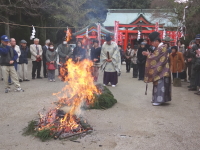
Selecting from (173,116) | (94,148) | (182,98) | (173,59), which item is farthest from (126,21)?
(94,148)

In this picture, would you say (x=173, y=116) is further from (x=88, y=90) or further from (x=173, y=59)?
(x=173, y=59)

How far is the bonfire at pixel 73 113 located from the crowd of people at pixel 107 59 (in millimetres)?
1532

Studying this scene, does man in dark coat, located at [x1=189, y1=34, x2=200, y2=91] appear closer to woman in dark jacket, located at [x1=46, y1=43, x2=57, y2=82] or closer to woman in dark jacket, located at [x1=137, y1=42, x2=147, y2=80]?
woman in dark jacket, located at [x1=137, y1=42, x2=147, y2=80]

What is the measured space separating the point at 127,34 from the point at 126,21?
20.2ft

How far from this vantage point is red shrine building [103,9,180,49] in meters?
21.8

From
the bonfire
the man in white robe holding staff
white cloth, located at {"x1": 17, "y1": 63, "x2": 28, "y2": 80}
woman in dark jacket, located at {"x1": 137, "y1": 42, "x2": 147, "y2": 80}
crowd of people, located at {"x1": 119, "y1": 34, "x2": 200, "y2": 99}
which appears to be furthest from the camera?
woman in dark jacket, located at {"x1": 137, "y1": 42, "x2": 147, "y2": 80}

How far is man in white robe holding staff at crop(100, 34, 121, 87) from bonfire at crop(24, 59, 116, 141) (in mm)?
2420

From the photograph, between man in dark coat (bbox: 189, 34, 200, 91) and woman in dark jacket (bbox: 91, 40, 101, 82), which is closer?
man in dark coat (bbox: 189, 34, 200, 91)

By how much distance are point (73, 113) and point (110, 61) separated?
453 cm

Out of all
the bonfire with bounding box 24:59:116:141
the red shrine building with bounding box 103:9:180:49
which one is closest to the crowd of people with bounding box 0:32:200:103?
the bonfire with bounding box 24:59:116:141

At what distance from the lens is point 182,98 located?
A: 284 inches

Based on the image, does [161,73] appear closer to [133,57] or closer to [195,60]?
[195,60]

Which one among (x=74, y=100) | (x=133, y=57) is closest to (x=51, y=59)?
(x=133, y=57)

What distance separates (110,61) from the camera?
29.4ft
